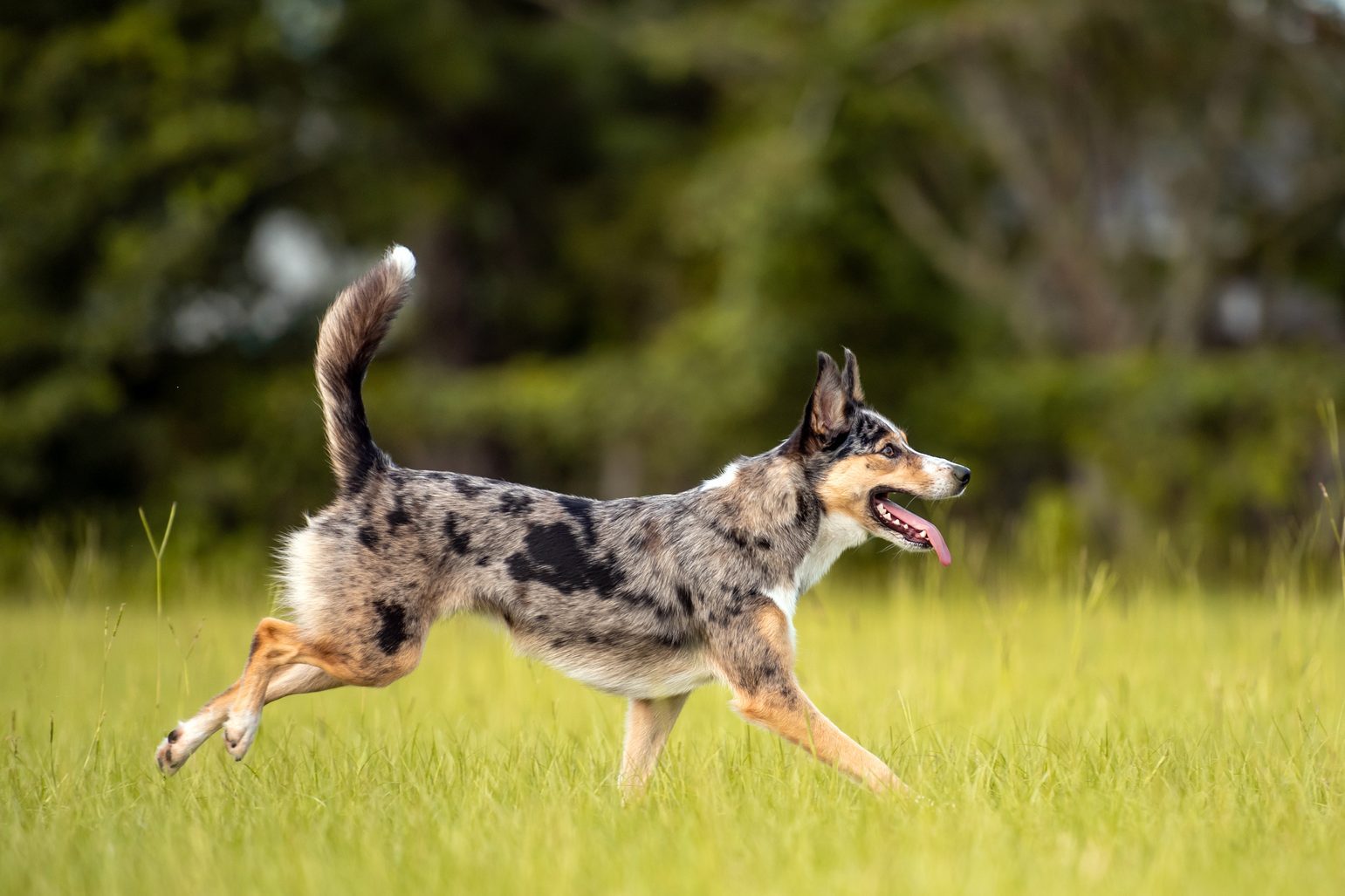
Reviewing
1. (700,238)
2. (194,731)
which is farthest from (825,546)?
(700,238)

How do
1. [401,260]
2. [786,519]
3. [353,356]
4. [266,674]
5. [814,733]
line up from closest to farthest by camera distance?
[814,733] → [266,674] → [786,519] → [353,356] → [401,260]

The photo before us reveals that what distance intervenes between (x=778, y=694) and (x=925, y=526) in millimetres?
903

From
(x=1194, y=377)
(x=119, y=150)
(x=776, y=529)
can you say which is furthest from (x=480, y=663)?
(x=119, y=150)

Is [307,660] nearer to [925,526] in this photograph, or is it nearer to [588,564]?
[588,564]

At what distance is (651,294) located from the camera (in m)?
20.4

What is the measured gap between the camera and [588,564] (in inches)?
223

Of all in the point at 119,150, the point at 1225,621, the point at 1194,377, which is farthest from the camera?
the point at 119,150

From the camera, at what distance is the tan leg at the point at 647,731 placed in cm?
571

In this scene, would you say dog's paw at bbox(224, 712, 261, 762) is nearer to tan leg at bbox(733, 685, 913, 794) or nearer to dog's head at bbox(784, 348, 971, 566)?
tan leg at bbox(733, 685, 913, 794)

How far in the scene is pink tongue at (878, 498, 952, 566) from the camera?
5546mm

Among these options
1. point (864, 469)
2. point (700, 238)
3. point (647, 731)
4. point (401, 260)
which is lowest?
point (647, 731)

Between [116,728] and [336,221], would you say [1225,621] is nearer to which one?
[116,728]

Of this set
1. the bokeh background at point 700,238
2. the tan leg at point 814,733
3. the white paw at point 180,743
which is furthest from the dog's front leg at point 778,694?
the bokeh background at point 700,238

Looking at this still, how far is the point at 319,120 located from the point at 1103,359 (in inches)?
406
